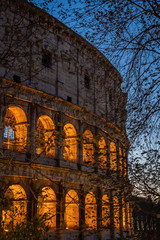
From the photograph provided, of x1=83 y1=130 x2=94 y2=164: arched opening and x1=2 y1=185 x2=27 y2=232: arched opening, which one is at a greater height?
x1=83 y1=130 x2=94 y2=164: arched opening

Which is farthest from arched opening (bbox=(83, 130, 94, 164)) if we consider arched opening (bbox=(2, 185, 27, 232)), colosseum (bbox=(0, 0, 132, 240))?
arched opening (bbox=(2, 185, 27, 232))

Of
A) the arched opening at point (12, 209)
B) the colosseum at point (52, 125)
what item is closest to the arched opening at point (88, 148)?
the colosseum at point (52, 125)

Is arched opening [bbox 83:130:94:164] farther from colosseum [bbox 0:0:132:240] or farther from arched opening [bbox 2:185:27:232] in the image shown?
arched opening [bbox 2:185:27:232]

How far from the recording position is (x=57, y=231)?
55.3 feet

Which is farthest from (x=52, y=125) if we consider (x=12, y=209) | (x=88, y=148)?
(x=12, y=209)

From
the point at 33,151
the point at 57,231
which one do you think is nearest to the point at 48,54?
the point at 33,151

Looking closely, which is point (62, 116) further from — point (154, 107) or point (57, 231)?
Result: point (154, 107)

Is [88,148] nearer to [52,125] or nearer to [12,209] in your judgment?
[52,125]

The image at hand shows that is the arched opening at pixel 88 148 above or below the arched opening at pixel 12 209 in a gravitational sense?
above

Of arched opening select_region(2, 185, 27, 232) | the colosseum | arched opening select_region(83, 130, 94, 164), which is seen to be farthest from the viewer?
the colosseum

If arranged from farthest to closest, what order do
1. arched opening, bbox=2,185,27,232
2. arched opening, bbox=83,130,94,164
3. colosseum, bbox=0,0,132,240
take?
colosseum, bbox=0,0,132,240 < arched opening, bbox=83,130,94,164 < arched opening, bbox=2,185,27,232

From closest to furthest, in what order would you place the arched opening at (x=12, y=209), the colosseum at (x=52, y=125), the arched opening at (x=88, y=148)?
the arched opening at (x=12, y=209)
the arched opening at (x=88, y=148)
the colosseum at (x=52, y=125)

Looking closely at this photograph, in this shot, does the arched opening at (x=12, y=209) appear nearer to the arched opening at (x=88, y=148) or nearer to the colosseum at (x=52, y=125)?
the colosseum at (x=52, y=125)

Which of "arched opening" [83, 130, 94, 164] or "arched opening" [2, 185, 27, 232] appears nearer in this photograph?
"arched opening" [2, 185, 27, 232]
